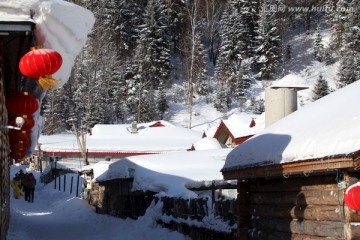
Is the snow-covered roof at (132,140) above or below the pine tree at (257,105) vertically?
below

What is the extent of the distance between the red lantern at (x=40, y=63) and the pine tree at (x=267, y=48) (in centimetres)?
6264

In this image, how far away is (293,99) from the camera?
14211mm

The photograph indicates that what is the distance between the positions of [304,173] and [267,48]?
6204 cm

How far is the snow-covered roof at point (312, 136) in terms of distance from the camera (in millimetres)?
6180

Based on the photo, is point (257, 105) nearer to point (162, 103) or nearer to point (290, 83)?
point (162, 103)

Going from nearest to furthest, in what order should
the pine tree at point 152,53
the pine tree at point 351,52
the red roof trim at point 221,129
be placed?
the red roof trim at point 221,129, the pine tree at point 351,52, the pine tree at point 152,53

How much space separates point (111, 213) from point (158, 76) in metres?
46.4

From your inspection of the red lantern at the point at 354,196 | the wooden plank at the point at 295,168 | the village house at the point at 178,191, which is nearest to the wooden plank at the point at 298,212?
the wooden plank at the point at 295,168

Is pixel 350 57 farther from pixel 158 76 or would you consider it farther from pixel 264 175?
pixel 264 175

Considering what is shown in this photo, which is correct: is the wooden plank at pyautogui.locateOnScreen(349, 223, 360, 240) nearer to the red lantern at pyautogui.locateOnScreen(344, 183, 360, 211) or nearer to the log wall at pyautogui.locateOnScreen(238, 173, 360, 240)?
the log wall at pyautogui.locateOnScreen(238, 173, 360, 240)

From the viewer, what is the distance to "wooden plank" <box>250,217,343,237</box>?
22.7ft

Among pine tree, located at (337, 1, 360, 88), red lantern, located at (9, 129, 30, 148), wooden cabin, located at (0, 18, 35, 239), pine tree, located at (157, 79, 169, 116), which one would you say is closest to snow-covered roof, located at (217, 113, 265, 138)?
red lantern, located at (9, 129, 30, 148)

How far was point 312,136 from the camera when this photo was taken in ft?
22.9

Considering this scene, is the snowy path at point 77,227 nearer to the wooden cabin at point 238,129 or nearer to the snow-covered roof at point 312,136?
the snow-covered roof at point 312,136
